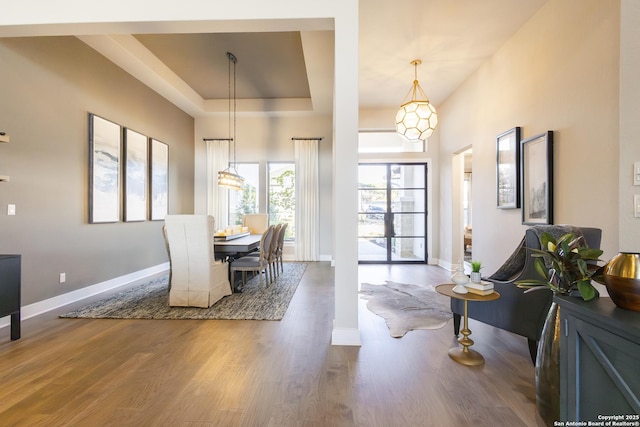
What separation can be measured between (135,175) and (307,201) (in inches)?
136

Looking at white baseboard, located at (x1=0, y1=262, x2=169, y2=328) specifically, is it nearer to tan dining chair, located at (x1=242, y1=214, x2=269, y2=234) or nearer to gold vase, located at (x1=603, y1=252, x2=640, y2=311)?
tan dining chair, located at (x1=242, y1=214, x2=269, y2=234)

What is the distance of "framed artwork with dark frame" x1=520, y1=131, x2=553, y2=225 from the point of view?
311 cm

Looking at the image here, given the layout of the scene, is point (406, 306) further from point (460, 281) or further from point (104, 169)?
point (104, 169)

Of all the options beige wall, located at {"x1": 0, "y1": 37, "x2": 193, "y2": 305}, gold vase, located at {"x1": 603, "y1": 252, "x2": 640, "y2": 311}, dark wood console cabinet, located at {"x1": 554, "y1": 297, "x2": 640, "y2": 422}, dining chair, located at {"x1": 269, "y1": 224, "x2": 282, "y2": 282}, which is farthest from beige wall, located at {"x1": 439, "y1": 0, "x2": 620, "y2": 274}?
beige wall, located at {"x1": 0, "y1": 37, "x2": 193, "y2": 305}

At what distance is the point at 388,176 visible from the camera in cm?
662

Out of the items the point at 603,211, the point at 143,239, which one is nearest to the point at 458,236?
the point at 603,211

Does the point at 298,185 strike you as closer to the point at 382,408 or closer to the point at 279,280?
the point at 279,280

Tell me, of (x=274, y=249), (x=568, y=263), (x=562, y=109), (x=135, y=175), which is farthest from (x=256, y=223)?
(x=568, y=263)

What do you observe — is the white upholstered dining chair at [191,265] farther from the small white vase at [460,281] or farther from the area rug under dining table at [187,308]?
the small white vase at [460,281]

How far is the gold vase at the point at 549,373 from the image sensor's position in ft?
5.05

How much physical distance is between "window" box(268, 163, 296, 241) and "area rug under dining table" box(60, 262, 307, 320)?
2.70 m

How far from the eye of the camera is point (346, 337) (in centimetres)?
258

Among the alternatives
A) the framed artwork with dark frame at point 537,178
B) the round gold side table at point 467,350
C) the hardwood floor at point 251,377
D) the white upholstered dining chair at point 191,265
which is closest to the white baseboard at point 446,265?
the framed artwork with dark frame at point 537,178

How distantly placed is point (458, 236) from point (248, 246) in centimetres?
426
